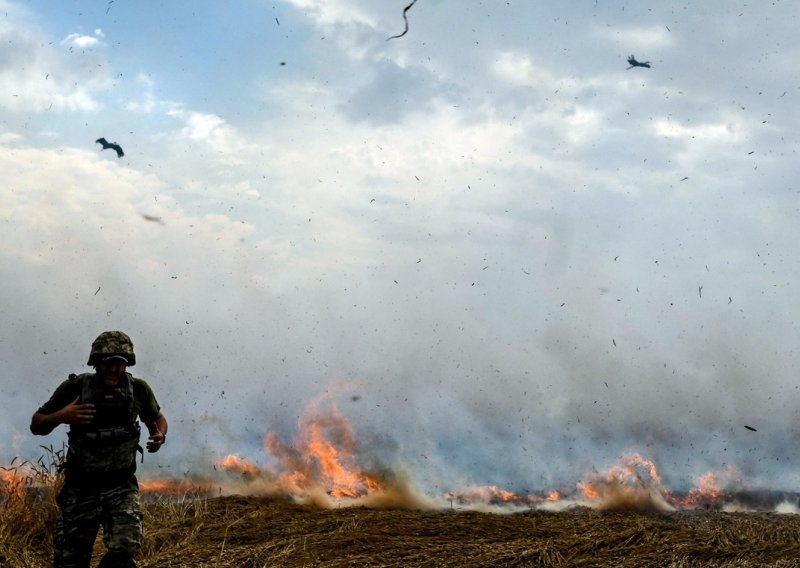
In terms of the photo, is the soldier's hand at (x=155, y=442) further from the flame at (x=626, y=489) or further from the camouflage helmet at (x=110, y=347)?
the flame at (x=626, y=489)

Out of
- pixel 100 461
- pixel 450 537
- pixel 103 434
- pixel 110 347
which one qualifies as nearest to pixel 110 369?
pixel 110 347

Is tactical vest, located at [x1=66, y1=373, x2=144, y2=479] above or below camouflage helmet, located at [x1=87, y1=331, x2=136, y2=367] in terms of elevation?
below

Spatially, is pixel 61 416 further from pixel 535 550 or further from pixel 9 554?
pixel 535 550

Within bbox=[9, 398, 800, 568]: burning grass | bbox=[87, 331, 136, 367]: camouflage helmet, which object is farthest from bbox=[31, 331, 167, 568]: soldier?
bbox=[9, 398, 800, 568]: burning grass

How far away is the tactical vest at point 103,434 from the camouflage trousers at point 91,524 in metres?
0.17

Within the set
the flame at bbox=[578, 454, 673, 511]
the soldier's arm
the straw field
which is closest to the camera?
the soldier's arm

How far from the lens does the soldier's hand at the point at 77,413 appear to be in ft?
21.2

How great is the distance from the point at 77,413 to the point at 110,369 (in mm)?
444

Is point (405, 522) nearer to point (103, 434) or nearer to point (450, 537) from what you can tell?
point (450, 537)

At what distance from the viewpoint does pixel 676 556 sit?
9.23 metres

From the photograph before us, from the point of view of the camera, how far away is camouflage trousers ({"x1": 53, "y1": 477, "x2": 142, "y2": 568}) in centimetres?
656

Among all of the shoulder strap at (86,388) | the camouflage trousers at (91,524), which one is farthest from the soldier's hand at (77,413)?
the camouflage trousers at (91,524)

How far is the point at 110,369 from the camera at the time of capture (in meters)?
6.69

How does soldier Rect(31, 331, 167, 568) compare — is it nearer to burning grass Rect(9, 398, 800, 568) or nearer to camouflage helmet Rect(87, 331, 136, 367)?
camouflage helmet Rect(87, 331, 136, 367)
